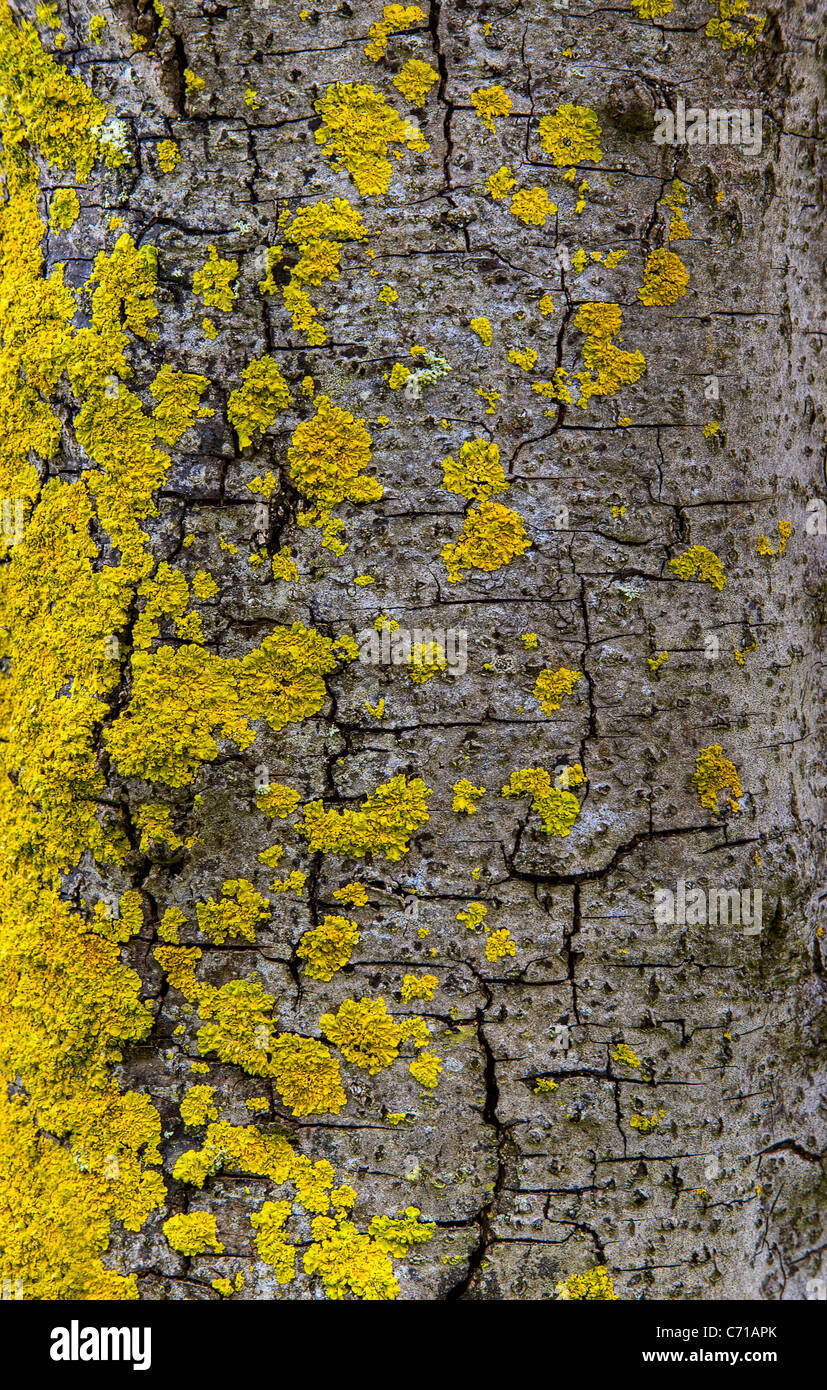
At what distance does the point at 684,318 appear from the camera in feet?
5.35

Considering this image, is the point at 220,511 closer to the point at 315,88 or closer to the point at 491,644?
the point at 491,644

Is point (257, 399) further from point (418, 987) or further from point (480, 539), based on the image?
point (418, 987)

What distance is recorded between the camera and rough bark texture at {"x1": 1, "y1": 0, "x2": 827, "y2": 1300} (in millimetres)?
1555

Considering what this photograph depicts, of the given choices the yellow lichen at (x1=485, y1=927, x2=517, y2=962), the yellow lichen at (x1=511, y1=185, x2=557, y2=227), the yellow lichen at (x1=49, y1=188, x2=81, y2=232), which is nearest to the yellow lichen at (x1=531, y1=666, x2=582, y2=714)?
the yellow lichen at (x1=485, y1=927, x2=517, y2=962)

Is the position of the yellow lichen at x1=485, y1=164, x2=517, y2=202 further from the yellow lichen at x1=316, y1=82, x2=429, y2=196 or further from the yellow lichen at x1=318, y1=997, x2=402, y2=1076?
the yellow lichen at x1=318, y1=997, x2=402, y2=1076

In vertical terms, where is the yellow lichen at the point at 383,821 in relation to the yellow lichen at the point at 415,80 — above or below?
below

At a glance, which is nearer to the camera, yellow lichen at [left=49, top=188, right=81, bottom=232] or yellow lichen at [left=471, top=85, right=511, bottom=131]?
yellow lichen at [left=471, top=85, right=511, bottom=131]

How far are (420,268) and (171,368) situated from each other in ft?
1.64

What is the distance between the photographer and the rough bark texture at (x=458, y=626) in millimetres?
1555

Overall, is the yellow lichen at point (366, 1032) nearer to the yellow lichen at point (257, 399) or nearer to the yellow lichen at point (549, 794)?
the yellow lichen at point (549, 794)

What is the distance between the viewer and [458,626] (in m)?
1.57

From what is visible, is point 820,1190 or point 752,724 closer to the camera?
point 752,724

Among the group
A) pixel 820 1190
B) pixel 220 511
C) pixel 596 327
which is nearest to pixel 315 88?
pixel 596 327

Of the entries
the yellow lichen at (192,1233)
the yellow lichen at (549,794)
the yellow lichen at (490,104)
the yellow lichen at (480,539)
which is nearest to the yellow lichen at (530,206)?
the yellow lichen at (490,104)
